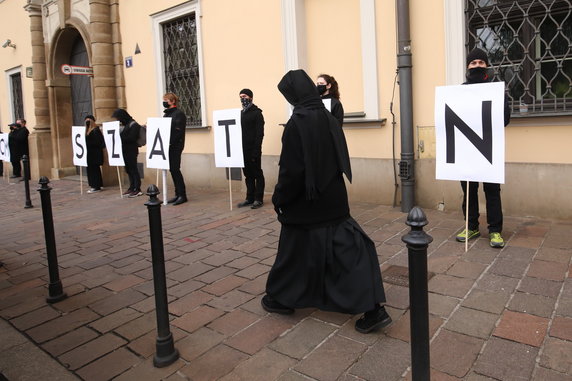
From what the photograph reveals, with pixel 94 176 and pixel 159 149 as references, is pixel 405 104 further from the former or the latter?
pixel 94 176

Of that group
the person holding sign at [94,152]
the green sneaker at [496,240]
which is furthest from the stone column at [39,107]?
the green sneaker at [496,240]

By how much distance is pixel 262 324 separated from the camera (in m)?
3.26

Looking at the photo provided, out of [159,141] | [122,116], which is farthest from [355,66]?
[122,116]

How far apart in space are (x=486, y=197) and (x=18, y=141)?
13.8 m

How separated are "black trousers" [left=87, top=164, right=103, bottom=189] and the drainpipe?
7.11m

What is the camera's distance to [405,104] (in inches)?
247

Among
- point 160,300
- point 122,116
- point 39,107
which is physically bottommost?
point 160,300

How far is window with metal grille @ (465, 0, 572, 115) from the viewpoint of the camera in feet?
17.8

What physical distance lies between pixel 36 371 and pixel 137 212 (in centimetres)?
492

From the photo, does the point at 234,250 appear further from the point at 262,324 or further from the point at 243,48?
the point at 243,48

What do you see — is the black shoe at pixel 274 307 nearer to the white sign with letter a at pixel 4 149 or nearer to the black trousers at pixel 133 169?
the black trousers at pixel 133 169

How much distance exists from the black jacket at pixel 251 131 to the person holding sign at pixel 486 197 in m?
3.31

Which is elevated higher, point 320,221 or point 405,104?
point 405,104

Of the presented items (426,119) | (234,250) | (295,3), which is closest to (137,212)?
(234,250)
